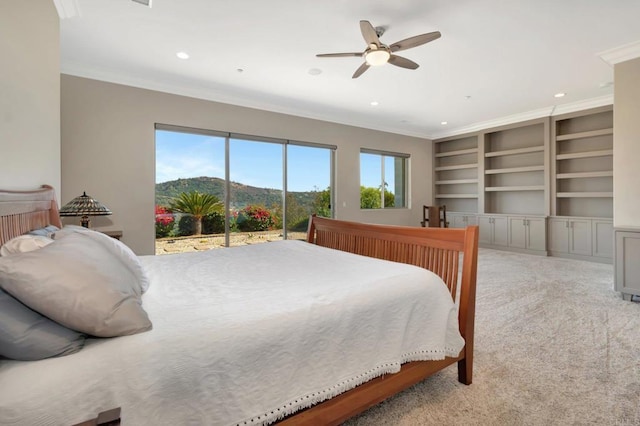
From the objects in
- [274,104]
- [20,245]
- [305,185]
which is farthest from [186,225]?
[20,245]

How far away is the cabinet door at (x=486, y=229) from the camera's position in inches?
261

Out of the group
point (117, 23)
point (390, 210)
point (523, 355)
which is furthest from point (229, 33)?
point (390, 210)

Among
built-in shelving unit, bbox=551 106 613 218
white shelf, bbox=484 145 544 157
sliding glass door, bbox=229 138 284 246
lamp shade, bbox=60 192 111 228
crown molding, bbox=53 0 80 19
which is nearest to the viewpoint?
crown molding, bbox=53 0 80 19

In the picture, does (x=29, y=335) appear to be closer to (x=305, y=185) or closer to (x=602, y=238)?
(x=305, y=185)

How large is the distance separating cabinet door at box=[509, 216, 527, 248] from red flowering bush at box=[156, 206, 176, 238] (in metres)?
6.59

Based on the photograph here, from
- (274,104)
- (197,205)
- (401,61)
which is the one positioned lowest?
(197,205)

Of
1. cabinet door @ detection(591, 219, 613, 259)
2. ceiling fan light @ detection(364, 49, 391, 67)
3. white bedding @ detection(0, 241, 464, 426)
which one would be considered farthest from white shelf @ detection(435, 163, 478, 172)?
white bedding @ detection(0, 241, 464, 426)

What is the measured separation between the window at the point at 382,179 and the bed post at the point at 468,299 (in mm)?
4802

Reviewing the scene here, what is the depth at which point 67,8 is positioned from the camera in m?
2.56

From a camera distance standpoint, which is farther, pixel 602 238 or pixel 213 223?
pixel 602 238

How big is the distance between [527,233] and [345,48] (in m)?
5.33

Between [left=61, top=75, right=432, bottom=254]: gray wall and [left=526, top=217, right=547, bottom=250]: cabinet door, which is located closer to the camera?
[left=61, top=75, right=432, bottom=254]: gray wall

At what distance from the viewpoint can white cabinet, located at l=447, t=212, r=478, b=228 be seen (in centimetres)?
691

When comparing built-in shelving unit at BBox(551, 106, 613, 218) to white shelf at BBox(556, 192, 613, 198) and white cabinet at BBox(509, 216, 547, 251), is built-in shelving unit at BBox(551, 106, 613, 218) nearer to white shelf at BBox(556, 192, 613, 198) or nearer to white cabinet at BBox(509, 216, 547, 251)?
white shelf at BBox(556, 192, 613, 198)
